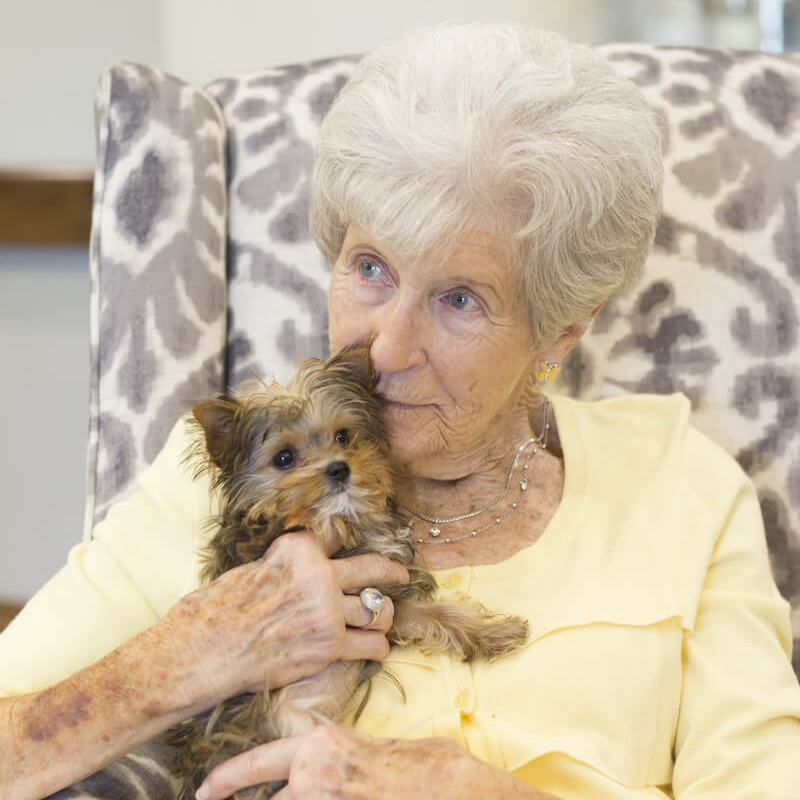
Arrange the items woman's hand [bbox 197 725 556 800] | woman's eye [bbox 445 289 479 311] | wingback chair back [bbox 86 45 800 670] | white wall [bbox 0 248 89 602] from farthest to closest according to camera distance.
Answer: white wall [bbox 0 248 89 602]
wingback chair back [bbox 86 45 800 670]
woman's eye [bbox 445 289 479 311]
woman's hand [bbox 197 725 556 800]

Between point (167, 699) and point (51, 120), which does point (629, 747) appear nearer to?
point (167, 699)

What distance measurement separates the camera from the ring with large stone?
4.45 ft

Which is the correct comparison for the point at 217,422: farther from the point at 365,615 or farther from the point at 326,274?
the point at 326,274

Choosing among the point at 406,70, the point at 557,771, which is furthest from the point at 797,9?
the point at 557,771

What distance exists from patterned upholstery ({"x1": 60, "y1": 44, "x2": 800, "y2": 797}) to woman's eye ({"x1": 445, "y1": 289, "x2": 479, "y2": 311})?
0.47 meters

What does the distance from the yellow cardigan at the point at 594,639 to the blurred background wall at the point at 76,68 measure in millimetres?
1670

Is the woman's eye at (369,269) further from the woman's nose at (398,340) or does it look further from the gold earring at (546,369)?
the gold earring at (546,369)

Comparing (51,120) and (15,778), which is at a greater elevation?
(51,120)

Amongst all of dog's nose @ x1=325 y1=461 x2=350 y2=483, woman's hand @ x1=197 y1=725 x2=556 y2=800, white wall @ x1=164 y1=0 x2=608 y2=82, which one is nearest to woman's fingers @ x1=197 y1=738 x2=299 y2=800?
woman's hand @ x1=197 y1=725 x2=556 y2=800

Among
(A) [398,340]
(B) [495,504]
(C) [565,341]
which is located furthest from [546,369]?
(A) [398,340]

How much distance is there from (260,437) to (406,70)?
0.55 meters

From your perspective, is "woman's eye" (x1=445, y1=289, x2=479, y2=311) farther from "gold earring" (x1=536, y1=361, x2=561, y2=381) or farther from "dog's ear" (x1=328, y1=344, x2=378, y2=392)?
"gold earring" (x1=536, y1=361, x2=561, y2=381)

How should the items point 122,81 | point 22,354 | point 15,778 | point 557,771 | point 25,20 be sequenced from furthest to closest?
1. point 22,354
2. point 25,20
3. point 122,81
4. point 557,771
5. point 15,778

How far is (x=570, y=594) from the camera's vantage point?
1.47 m
